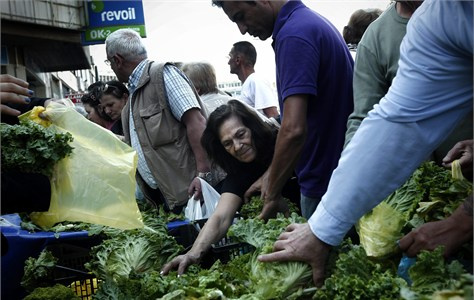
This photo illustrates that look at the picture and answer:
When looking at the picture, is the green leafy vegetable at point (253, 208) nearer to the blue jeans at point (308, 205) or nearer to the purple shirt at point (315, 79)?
the blue jeans at point (308, 205)

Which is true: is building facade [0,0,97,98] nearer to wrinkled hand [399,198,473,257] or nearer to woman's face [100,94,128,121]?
woman's face [100,94,128,121]

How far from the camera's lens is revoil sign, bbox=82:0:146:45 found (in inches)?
583

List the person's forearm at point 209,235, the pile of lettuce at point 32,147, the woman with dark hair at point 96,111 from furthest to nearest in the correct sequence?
the woman with dark hair at point 96,111
the person's forearm at point 209,235
the pile of lettuce at point 32,147

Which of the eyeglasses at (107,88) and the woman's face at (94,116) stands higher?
the eyeglasses at (107,88)

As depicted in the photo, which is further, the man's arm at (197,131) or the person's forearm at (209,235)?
the man's arm at (197,131)

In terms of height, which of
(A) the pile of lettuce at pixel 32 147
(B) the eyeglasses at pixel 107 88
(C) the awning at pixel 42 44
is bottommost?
(A) the pile of lettuce at pixel 32 147

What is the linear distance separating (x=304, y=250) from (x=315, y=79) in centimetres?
157

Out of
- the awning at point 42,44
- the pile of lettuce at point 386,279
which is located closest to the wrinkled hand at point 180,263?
the pile of lettuce at point 386,279

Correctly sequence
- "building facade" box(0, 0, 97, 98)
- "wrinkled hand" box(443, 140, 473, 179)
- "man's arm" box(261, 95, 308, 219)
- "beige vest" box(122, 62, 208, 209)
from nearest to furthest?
"wrinkled hand" box(443, 140, 473, 179)
"man's arm" box(261, 95, 308, 219)
"beige vest" box(122, 62, 208, 209)
"building facade" box(0, 0, 97, 98)

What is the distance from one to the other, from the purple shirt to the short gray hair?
77.7 inches

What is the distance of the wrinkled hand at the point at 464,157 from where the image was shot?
2.40 meters

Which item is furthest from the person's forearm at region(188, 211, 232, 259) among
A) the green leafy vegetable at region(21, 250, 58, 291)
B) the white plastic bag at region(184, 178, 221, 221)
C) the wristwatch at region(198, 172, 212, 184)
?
the wristwatch at region(198, 172, 212, 184)

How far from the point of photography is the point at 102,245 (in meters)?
3.41

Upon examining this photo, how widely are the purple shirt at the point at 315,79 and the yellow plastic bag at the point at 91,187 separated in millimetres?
1089
